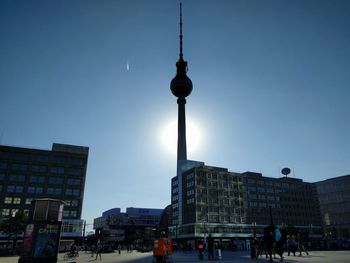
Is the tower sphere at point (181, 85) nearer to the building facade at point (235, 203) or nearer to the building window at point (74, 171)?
the building facade at point (235, 203)

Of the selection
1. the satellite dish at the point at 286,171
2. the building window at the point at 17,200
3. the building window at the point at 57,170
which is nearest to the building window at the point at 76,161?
the building window at the point at 57,170

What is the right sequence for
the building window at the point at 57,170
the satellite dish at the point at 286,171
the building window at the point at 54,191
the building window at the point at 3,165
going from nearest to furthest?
the building window at the point at 3,165, the building window at the point at 54,191, the building window at the point at 57,170, the satellite dish at the point at 286,171

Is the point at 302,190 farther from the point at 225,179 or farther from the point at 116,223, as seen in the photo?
the point at 116,223

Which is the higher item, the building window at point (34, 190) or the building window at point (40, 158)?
the building window at point (40, 158)

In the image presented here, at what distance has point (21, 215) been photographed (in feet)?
168

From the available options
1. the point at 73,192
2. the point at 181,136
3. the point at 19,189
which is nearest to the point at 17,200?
the point at 19,189

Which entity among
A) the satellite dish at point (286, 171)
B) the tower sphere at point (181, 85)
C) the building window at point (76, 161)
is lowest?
the building window at point (76, 161)

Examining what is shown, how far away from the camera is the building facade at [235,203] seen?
8109 centimetres

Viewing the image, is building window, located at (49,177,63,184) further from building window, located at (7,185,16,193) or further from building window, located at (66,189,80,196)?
building window, located at (7,185,16,193)

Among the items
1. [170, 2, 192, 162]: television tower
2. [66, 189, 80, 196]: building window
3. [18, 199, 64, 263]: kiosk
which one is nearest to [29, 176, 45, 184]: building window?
[66, 189, 80, 196]: building window

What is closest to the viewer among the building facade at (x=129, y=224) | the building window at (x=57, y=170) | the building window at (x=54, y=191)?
the building window at (x=54, y=191)

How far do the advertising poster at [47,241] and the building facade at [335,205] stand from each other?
359ft

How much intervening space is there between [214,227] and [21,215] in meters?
51.1

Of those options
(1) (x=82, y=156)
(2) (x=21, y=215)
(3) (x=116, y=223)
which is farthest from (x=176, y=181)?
(2) (x=21, y=215)
